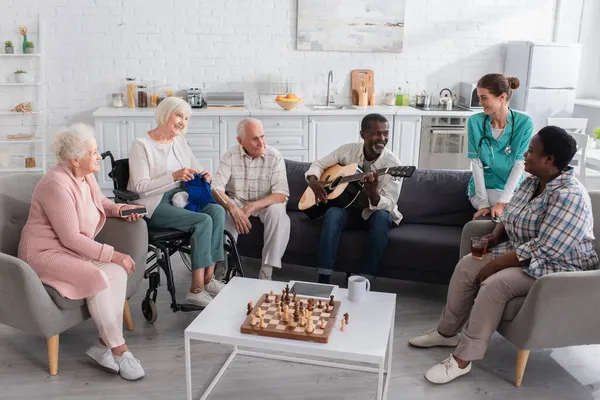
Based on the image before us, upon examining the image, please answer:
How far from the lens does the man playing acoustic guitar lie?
3.50 m

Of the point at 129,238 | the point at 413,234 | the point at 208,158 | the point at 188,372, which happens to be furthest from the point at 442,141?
the point at 188,372

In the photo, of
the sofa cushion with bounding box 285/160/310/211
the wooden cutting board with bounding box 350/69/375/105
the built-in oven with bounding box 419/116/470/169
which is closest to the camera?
the sofa cushion with bounding box 285/160/310/211

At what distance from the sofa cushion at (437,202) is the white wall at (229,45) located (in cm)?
274

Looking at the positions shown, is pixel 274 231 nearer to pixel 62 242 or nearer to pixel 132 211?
pixel 132 211

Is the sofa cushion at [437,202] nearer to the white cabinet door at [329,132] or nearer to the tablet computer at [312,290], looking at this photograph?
the tablet computer at [312,290]

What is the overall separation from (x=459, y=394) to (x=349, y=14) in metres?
4.44

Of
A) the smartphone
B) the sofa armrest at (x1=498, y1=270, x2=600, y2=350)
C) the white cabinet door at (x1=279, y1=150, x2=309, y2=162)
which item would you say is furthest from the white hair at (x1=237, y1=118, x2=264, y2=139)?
the white cabinet door at (x1=279, y1=150, x2=309, y2=162)

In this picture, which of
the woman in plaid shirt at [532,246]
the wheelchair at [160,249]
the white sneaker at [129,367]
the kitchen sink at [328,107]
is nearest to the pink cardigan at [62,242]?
the white sneaker at [129,367]

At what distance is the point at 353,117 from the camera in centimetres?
598

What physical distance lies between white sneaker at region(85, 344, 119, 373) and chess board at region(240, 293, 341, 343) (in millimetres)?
759

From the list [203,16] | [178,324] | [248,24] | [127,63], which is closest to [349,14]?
[248,24]

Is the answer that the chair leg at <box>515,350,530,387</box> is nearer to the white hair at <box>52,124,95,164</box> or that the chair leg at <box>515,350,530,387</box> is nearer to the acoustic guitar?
the acoustic guitar

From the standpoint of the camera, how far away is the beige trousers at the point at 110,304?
9.02ft

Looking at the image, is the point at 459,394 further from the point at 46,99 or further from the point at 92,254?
the point at 46,99
